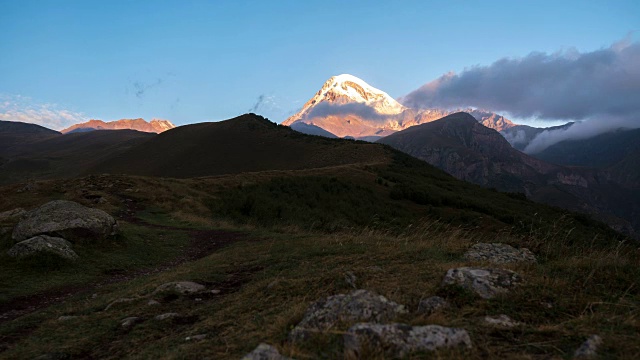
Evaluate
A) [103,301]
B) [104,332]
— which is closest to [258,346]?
[104,332]

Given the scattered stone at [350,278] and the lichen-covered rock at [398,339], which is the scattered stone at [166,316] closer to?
the scattered stone at [350,278]

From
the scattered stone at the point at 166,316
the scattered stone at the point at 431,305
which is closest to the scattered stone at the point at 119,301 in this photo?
the scattered stone at the point at 166,316

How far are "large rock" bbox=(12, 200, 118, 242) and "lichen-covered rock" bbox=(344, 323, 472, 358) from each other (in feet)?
49.5

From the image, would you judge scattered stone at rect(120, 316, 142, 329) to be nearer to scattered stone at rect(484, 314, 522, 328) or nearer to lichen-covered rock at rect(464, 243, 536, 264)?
scattered stone at rect(484, 314, 522, 328)

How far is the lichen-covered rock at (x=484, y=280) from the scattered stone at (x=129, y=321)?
5726mm

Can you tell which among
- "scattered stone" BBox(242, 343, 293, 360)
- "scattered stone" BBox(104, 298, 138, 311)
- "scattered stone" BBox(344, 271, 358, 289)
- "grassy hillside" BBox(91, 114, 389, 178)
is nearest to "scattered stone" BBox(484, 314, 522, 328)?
"scattered stone" BBox(344, 271, 358, 289)

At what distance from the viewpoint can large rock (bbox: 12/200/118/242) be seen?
14.9 meters

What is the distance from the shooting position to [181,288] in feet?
29.7

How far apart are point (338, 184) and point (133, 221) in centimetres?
2794

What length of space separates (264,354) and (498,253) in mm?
6507

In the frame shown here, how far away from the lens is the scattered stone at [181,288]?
8.92 meters

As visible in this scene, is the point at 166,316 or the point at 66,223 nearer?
the point at 166,316

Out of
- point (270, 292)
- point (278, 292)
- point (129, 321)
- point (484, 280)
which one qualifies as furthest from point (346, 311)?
point (129, 321)

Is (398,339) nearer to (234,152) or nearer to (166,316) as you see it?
(166,316)
